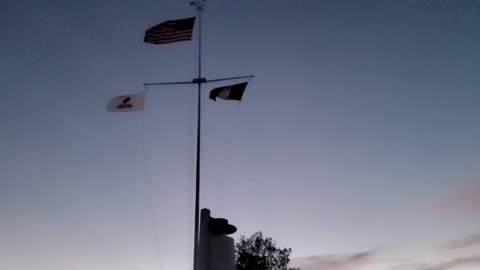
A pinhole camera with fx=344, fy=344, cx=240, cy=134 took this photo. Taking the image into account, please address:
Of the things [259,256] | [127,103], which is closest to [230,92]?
[127,103]

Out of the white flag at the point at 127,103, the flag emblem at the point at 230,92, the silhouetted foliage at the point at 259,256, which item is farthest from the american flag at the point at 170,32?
the silhouetted foliage at the point at 259,256

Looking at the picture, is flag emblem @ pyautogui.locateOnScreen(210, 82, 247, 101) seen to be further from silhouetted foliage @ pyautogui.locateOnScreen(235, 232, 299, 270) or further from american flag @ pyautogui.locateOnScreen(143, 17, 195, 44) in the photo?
silhouetted foliage @ pyautogui.locateOnScreen(235, 232, 299, 270)

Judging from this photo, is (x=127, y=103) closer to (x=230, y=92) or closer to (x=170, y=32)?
(x=170, y=32)

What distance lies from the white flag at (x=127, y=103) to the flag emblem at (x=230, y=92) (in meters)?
2.42

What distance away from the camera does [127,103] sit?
11.5m

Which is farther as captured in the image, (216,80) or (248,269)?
(248,269)

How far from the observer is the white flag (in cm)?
1141

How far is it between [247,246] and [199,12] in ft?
86.5

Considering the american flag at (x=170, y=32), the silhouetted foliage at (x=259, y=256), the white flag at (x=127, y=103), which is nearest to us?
the white flag at (x=127, y=103)

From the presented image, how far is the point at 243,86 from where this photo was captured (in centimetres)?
1195

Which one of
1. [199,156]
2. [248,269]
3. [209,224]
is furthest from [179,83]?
[248,269]

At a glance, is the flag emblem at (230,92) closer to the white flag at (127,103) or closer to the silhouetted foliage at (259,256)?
the white flag at (127,103)

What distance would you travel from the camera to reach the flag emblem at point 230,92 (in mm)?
11922

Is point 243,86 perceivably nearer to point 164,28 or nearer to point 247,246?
point 164,28
